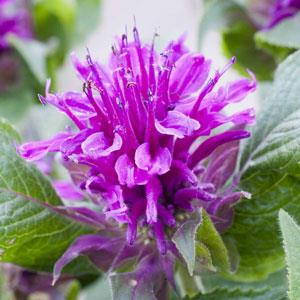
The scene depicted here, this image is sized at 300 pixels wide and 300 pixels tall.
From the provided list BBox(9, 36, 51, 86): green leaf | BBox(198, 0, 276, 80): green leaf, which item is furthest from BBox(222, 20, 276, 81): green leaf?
BBox(9, 36, 51, 86): green leaf

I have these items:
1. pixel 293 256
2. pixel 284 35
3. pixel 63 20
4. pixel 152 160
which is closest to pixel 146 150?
pixel 152 160

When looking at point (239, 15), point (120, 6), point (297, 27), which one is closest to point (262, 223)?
point (297, 27)

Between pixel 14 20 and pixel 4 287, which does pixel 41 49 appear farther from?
pixel 4 287

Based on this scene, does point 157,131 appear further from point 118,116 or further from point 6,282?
point 6,282

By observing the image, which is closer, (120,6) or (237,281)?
(237,281)

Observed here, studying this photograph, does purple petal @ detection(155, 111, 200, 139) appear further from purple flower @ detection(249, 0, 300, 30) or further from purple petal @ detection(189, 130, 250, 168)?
purple flower @ detection(249, 0, 300, 30)

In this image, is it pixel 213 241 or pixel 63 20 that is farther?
pixel 63 20
